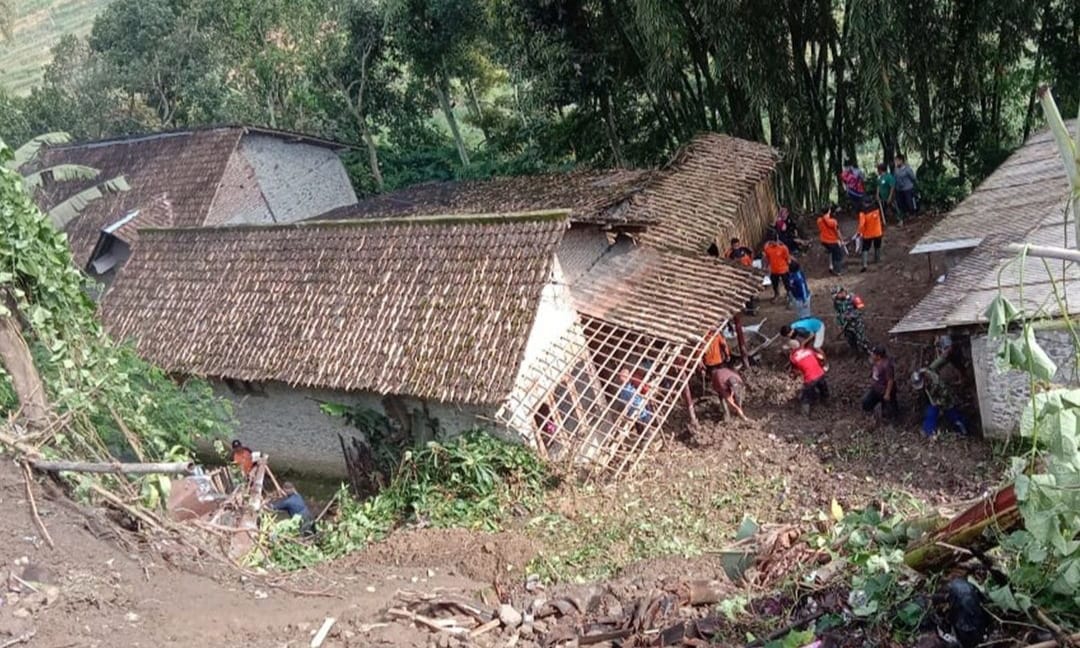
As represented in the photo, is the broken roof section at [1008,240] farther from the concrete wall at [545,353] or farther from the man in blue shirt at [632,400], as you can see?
the concrete wall at [545,353]

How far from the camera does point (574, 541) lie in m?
9.77

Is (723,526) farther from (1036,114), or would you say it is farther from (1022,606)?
(1036,114)

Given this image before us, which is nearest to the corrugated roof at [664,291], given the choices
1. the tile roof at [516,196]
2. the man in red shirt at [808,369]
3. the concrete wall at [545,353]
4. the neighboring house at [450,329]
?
the neighboring house at [450,329]

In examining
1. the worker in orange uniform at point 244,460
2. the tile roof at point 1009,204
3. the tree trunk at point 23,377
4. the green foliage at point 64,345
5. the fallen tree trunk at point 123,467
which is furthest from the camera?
the tile roof at point 1009,204

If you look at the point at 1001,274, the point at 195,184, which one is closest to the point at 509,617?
the point at 1001,274

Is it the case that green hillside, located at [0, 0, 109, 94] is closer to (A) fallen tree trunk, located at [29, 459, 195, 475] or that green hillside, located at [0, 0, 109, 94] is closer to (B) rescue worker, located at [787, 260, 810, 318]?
(B) rescue worker, located at [787, 260, 810, 318]

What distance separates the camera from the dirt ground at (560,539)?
6711mm

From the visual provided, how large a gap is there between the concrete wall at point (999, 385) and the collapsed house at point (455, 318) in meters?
3.26

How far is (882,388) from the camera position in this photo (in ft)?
36.4

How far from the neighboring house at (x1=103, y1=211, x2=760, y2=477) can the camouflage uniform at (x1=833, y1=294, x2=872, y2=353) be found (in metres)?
1.34

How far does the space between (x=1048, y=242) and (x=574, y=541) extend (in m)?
6.49

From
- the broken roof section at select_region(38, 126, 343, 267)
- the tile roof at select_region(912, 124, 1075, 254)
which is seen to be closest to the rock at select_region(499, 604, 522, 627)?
the tile roof at select_region(912, 124, 1075, 254)

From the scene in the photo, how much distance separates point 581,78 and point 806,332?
973 cm

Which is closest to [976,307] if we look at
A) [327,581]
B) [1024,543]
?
[1024,543]
